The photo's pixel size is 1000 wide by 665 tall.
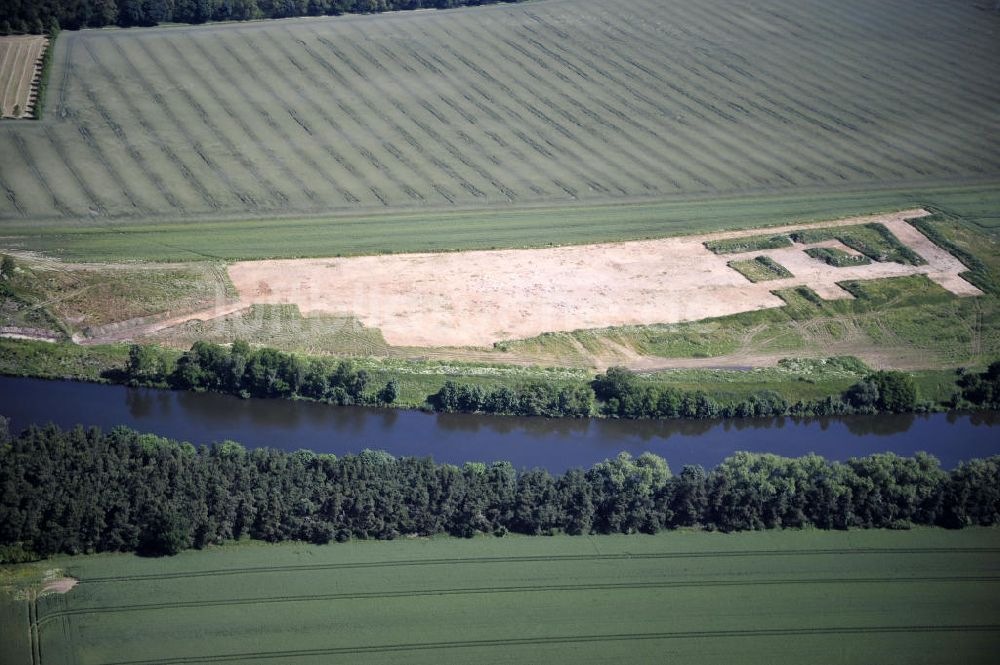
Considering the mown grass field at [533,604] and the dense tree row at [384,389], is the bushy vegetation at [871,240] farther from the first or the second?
the mown grass field at [533,604]

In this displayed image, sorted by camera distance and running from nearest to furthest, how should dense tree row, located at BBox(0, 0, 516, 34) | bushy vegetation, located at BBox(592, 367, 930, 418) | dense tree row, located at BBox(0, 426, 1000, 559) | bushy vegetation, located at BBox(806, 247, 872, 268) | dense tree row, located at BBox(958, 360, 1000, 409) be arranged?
1. dense tree row, located at BBox(0, 426, 1000, 559)
2. bushy vegetation, located at BBox(592, 367, 930, 418)
3. dense tree row, located at BBox(958, 360, 1000, 409)
4. bushy vegetation, located at BBox(806, 247, 872, 268)
5. dense tree row, located at BBox(0, 0, 516, 34)

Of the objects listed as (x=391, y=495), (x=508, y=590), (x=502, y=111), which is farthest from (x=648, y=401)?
(x=502, y=111)

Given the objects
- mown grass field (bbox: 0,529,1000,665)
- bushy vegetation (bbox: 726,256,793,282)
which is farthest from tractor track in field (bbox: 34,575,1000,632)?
bushy vegetation (bbox: 726,256,793,282)

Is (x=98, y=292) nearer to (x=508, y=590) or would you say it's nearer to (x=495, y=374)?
(x=495, y=374)

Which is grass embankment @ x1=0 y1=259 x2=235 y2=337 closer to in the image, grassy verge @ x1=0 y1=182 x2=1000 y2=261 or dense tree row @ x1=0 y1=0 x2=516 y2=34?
grassy verge @ x1=0 y1=182 x2=1000 y2=261

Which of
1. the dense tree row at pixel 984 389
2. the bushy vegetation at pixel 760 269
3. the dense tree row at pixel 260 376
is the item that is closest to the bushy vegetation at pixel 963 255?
the bushy vegetation at pixel 760 269

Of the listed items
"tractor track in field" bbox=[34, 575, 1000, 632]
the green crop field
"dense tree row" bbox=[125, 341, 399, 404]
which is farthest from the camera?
the green crop field
